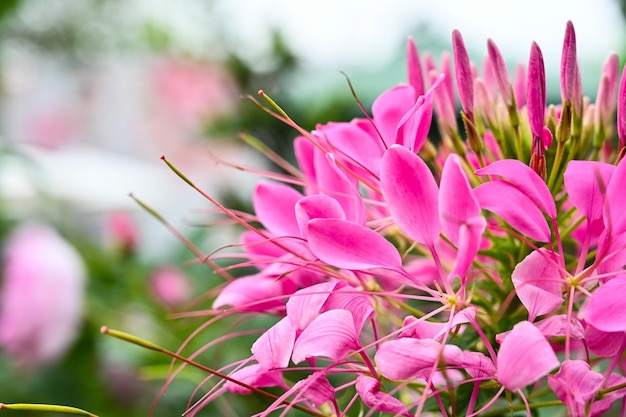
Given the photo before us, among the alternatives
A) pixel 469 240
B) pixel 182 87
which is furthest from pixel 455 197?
pixel 182 87

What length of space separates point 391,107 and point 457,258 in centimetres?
9

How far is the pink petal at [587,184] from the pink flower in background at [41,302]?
0.63 metres

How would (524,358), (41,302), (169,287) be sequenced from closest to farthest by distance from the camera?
(524,358)
(41,302)
(169,287)

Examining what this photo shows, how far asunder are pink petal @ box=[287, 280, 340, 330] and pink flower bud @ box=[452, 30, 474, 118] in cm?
12

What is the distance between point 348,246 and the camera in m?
0.25

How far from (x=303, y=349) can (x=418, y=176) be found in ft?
0.24

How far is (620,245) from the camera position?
0.82 feet

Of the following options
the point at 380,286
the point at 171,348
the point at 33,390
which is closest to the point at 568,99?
the point at 380,286

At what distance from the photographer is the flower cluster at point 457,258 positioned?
229mm

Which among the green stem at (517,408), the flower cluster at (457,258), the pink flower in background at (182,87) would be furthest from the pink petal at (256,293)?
the pink flower in background at (182,87)

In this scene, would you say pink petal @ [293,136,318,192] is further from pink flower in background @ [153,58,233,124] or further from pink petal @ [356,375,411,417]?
pink flower in background @ [153,58,233,124]

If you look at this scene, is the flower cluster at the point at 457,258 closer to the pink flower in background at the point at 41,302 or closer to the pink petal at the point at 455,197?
the pink petal at the point at 455,197

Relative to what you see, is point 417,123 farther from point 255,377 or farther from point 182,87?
point 182,87

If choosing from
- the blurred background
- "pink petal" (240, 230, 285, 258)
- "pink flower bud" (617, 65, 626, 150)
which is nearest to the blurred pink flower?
the blurred background
